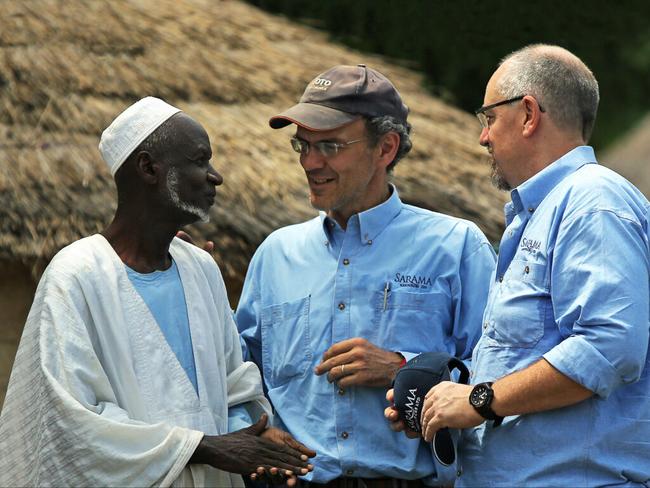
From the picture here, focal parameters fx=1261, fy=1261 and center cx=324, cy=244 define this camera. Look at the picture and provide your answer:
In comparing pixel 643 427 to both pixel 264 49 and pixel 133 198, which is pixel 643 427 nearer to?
pixel 133 198

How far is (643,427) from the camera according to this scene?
11.2ft

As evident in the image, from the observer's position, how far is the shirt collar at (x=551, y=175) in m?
3.60

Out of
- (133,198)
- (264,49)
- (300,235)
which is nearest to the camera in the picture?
(133,198)

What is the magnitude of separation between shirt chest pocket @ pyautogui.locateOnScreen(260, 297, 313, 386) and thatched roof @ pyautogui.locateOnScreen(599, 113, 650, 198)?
741 cm

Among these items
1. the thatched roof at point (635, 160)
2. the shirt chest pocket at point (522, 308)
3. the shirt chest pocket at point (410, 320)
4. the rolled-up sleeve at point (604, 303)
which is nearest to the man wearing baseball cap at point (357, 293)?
the shirt chest pocket at point (410, 320)

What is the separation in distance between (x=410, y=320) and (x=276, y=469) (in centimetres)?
65

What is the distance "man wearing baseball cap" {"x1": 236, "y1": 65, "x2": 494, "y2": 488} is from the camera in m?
3.96

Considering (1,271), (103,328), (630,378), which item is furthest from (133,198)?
(1,271)

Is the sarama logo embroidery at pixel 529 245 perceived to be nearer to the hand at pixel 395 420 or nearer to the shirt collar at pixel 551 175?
the shirt collar at pixel 551 175

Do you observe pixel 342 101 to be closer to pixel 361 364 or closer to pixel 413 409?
pixel 361 364

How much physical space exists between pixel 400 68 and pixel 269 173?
125 inches

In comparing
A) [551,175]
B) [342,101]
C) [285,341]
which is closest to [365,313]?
[285,341]

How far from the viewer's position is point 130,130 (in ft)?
12.9

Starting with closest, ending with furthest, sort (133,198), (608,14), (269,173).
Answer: (133,198) → (269,173) → (608,14)
